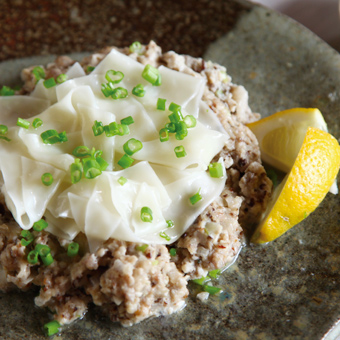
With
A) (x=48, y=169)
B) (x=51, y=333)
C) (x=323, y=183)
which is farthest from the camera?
(x=323, y=183)

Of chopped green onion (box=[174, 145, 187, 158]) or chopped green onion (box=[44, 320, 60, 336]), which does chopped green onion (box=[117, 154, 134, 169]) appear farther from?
chopped green onion (box=[44, 320, 60, 336])

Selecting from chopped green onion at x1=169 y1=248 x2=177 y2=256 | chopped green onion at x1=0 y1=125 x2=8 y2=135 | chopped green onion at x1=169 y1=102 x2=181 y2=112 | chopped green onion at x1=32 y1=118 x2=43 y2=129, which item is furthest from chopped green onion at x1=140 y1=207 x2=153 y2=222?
chopped green onion at x1=0 y1=125 x2=8 y2=135

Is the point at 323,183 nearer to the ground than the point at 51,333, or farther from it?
farther from it

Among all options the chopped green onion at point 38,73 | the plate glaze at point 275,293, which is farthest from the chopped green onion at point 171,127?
the chopped green onion at point 38,73

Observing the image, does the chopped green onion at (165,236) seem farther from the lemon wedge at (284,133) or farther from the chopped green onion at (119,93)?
the lemon wedge at (284,133)

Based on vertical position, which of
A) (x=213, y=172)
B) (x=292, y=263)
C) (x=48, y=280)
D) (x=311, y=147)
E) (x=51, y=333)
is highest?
(x=311, y=147)

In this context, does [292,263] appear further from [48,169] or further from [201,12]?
[201,12]

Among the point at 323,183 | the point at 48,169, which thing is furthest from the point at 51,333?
the point at 323,183
